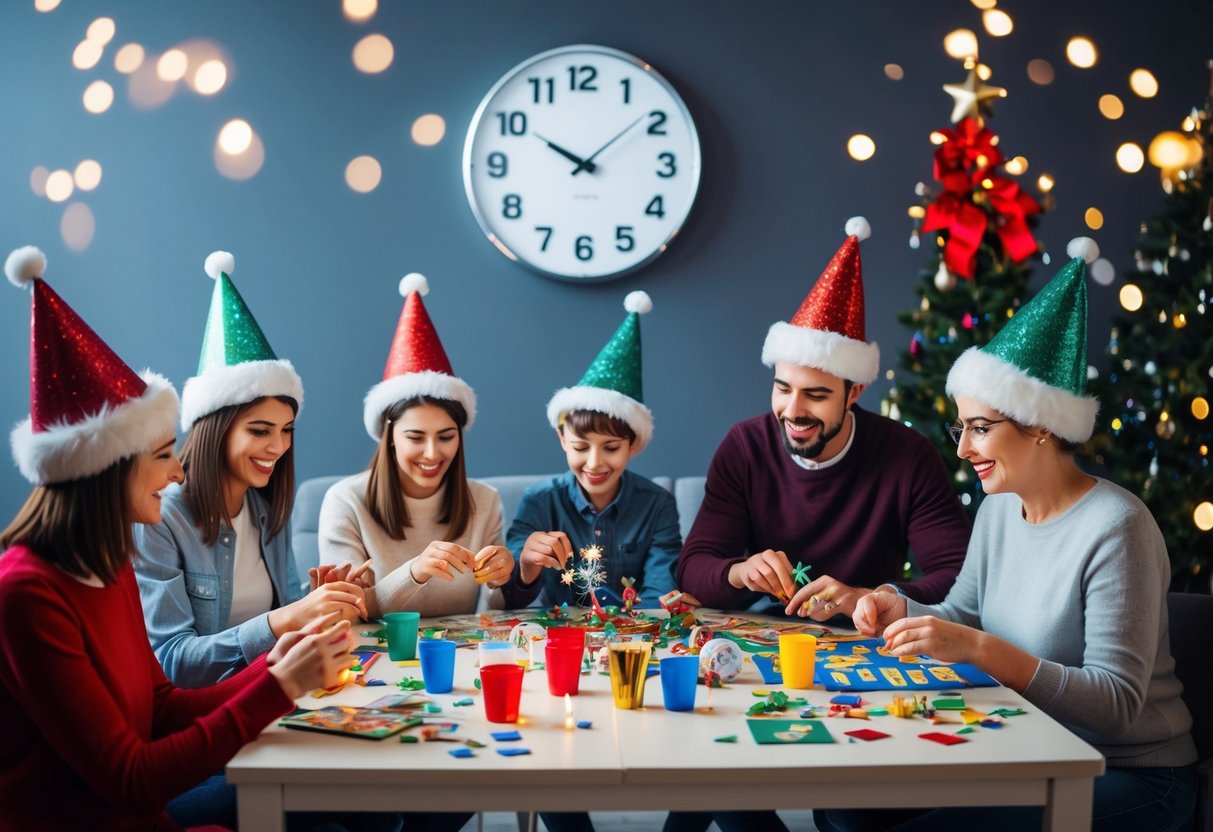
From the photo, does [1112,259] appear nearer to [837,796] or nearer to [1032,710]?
[1032,710]

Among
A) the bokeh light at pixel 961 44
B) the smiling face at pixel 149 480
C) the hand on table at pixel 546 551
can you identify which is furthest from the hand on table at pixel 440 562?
the bokeh light at pixel 961 44

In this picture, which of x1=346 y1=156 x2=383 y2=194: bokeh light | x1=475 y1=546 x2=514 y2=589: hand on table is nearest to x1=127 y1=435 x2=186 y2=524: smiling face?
x1=475 y1=546 x2=514 y2=589: hand on table

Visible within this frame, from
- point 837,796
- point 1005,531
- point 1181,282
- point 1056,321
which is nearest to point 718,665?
point 837,796

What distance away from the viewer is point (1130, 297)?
4.05 metres

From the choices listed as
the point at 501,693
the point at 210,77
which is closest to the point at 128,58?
the point at 210,77

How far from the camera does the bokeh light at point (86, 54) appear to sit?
12.7ft

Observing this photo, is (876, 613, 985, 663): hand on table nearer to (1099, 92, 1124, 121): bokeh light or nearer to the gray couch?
the gray couch

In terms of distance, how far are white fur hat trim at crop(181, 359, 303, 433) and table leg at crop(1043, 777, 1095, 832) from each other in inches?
69.9

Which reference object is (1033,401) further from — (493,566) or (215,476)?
(215,476)

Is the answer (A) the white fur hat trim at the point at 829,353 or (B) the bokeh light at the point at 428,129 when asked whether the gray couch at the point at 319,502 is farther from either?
(B) the bokeh light at the point at 428,129

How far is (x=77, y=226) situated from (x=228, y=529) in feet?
6.79

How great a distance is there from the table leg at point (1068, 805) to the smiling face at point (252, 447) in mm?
1680

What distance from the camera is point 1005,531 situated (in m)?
2.25

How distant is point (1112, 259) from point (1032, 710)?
2.87 metres
